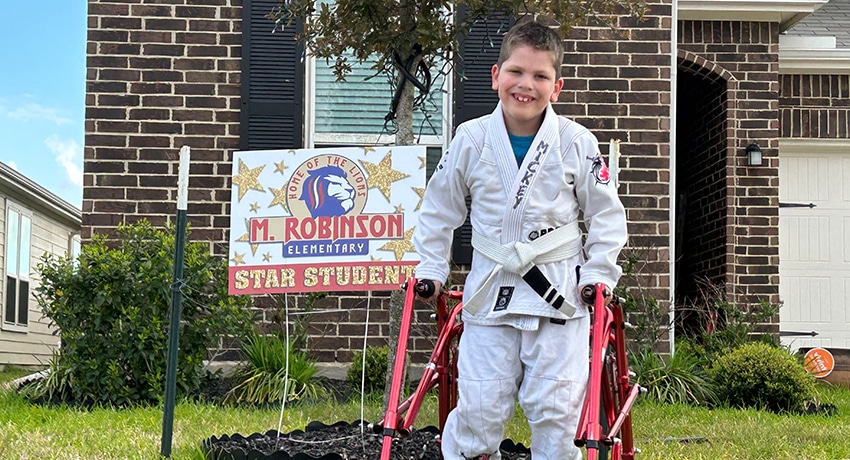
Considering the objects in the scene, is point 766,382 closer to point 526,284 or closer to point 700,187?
point 700,187

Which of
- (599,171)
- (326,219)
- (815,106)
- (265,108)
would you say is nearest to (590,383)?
(599,171)

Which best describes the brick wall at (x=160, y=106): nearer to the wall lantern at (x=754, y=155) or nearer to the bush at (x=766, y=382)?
the bush at (x=766, y=382)

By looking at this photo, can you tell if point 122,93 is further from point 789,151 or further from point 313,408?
point 789,151

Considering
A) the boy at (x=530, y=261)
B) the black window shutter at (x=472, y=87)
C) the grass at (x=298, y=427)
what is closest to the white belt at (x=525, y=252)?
the boy at (x=530, y=261)

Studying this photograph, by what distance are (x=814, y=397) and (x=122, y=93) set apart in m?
6.00

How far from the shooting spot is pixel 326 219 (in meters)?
4.73

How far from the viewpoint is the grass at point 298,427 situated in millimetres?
4914

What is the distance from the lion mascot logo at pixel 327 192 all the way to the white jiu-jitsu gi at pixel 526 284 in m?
1.15

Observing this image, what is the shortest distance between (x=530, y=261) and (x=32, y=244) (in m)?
15.6

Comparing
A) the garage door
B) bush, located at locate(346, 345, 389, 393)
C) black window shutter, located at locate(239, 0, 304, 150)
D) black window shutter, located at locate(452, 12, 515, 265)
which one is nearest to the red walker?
bush, located at locate(346, 345, 389, 393)

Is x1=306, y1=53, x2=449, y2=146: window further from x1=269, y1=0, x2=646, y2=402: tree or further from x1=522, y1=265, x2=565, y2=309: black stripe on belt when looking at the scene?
x1=522, y1=265, x2=565, y2=309: black stripe on belt

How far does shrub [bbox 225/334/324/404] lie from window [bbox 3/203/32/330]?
9.51m

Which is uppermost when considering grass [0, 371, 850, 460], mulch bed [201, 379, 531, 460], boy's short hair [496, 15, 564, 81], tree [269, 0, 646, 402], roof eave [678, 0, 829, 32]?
roof eave [678, 0, 829, 32]

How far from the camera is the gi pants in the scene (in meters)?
3.42
